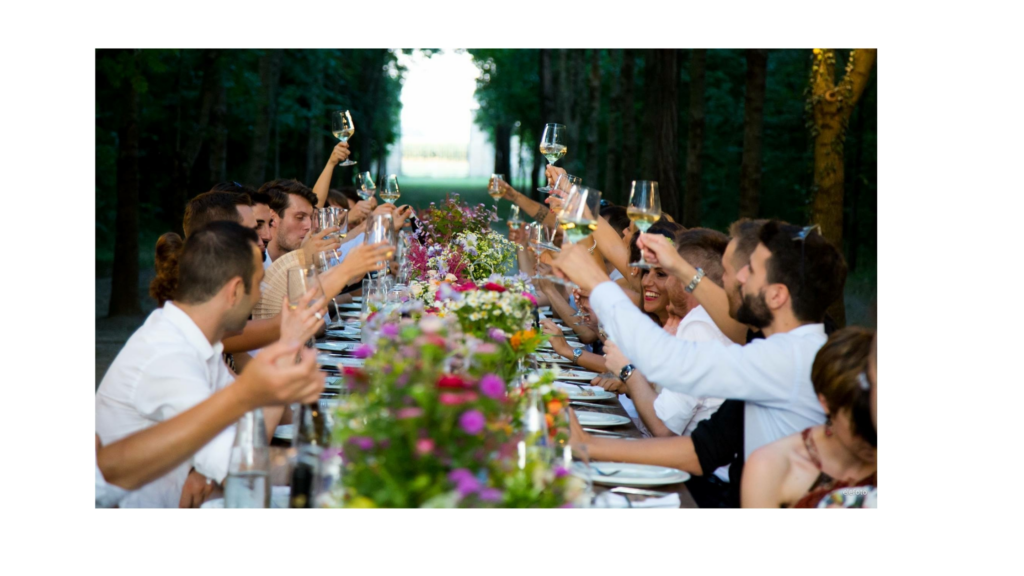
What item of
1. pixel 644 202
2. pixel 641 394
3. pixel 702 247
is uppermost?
pixel 644 202

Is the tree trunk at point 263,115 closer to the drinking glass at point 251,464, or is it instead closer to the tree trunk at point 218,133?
the tree trunk at point 218,133

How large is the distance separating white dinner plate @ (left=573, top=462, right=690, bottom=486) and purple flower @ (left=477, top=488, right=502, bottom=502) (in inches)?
41.7

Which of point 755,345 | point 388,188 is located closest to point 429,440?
point 755,345

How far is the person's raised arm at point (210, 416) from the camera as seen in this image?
2117mm

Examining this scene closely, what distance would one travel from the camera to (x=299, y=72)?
18219mm

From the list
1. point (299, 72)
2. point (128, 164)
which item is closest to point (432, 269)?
point (128, 164)

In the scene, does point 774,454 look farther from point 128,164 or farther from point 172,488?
point 128,164

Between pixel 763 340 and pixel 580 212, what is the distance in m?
0.70

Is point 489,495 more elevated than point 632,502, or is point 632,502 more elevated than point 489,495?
point 489,495

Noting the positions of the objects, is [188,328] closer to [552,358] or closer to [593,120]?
[552,358]

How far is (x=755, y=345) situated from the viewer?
3.10 m

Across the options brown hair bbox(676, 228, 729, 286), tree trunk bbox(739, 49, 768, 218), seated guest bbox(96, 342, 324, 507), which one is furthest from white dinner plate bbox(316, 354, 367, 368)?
tree trunk bbox(739, 49, 768, 218)

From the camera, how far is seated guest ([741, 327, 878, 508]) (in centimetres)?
254
